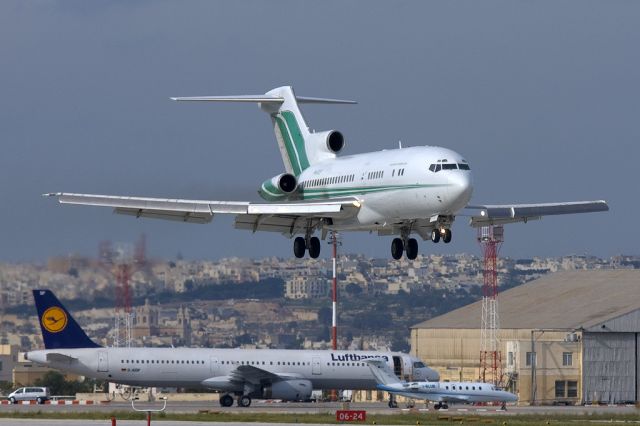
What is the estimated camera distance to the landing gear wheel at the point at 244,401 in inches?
3408

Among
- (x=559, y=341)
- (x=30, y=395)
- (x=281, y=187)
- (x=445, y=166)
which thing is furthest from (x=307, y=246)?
(x=559, y=341)

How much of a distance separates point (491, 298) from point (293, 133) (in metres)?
42.1

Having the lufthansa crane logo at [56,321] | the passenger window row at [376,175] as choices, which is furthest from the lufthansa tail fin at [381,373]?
the passenger window row at [376,175]

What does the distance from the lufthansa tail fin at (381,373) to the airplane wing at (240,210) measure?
24323mm

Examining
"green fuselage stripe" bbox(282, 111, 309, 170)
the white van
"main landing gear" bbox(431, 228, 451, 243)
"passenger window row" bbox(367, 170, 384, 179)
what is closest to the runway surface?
the white van

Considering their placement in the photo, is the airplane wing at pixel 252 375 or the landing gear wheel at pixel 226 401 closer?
the airplane wing at pixel 252 375

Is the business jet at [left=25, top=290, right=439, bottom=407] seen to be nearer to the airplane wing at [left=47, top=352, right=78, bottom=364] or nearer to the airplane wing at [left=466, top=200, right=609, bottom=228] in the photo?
the airplane wing at [left=47, top=352, right=78, bottom=364]

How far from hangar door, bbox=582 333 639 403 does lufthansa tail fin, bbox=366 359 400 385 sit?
2385 centimetres

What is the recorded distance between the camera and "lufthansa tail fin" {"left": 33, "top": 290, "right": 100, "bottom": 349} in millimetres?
86500

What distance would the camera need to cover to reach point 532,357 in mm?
104438

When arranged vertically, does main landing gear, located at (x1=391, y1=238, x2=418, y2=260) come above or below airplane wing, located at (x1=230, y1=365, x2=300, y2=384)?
above

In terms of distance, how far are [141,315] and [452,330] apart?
61988mm

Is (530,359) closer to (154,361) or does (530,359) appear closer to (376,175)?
(154,361)

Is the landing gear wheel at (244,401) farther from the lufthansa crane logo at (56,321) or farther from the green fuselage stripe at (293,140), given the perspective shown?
the green fuselage stripe at (293,140)
